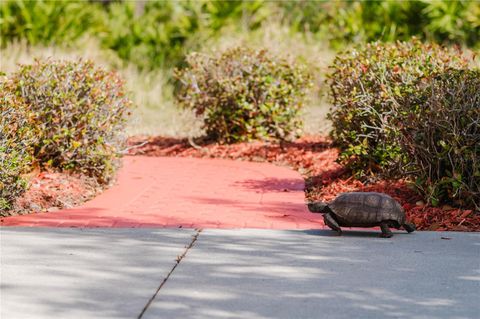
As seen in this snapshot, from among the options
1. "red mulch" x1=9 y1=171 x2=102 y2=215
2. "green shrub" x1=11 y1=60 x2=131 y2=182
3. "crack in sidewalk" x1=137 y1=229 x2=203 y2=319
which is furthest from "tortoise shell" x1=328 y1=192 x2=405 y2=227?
"green shrub" x1=11 y1=60 x2=131 y2=182

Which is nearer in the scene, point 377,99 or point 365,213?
point 365,213

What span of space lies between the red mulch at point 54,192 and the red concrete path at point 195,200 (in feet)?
0.53

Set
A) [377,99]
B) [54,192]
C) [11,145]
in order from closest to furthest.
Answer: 1. [11,145]
2. [54,192]
3. [377,99]

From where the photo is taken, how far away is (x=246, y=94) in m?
13.2

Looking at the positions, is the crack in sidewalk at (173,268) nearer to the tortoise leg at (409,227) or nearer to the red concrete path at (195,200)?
the red concrete path at (195,200)

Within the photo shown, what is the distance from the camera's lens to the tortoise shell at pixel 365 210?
7.32 metres

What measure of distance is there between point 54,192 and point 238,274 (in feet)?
11.8

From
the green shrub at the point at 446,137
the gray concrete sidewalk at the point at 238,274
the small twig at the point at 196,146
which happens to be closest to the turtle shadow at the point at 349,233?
the gray concrete sidewalk at the point at 238,274

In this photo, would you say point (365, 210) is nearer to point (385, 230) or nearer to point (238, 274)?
point (385, 230)

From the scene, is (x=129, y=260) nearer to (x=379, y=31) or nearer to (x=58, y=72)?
(x=58, y=72)

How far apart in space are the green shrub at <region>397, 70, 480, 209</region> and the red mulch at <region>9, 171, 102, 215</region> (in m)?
3.39

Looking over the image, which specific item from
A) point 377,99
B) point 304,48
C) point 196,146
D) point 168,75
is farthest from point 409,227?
point 168,75

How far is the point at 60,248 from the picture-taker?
684cm

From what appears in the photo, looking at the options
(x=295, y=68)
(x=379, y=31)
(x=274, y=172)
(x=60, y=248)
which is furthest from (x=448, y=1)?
(x=60, y=248)
